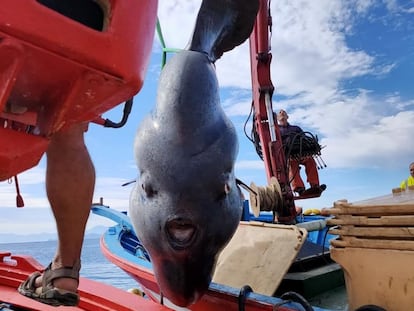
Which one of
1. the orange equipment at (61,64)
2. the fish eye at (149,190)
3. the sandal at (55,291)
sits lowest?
the sandal at (55,291)

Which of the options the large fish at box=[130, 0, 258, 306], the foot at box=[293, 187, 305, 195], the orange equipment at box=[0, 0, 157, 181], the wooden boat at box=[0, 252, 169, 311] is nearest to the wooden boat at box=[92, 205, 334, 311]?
the wooden boat at box=[0, 252, 169, 311]

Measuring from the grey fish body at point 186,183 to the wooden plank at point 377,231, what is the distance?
0.45 metres

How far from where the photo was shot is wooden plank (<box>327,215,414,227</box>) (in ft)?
4.81

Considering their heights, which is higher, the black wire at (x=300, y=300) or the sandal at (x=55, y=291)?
the sandal at (x=55, y=291)

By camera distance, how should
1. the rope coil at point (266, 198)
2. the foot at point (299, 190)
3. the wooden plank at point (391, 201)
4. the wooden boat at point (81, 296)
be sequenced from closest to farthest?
the wooden plank at point (391, 201) < the wooden boat at point (81, 296) < the rope coil at point (266, 198) < the foot at point (299, 190)

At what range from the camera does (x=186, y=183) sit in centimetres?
129

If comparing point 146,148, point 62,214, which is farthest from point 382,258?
point 62,214

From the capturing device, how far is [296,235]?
8.41 feet

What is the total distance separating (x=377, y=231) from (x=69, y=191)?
1.11 m

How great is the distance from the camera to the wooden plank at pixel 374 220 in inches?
57.7

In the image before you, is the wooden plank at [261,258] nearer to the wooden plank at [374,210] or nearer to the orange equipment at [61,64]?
the wooden plank at [374,210]

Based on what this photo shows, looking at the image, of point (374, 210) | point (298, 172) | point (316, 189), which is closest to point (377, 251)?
point (374, 210)

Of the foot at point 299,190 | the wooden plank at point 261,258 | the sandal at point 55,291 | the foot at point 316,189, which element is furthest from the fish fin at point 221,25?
the foot at point 316,189

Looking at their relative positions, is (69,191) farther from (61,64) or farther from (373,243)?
(373,243)
